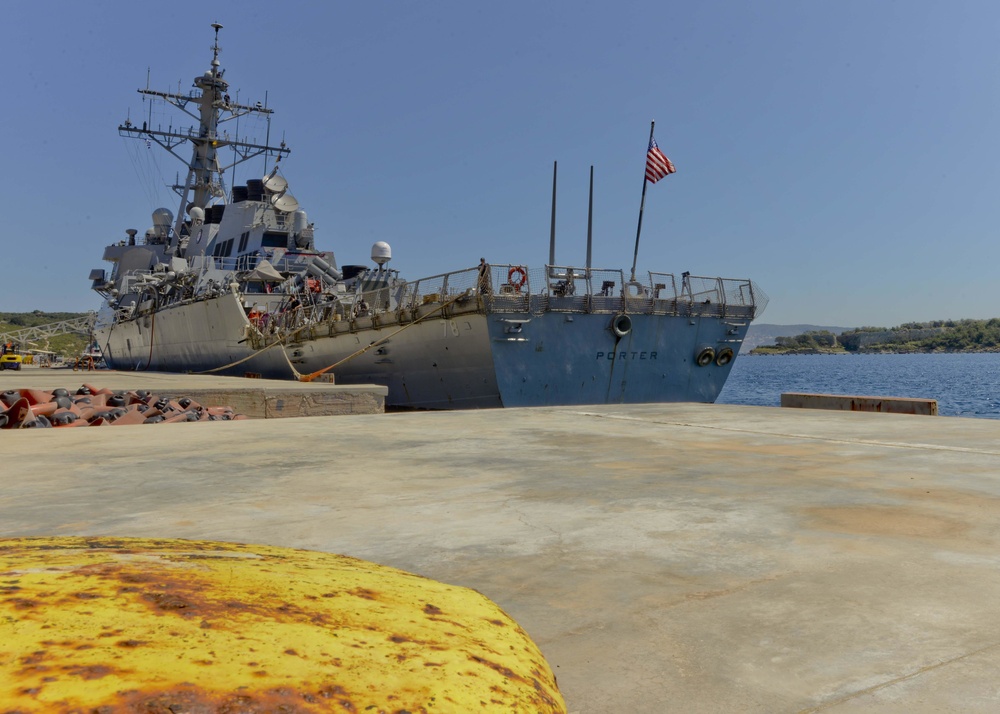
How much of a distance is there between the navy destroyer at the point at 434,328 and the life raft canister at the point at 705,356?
33 millimetres

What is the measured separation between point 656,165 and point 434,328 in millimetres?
7848

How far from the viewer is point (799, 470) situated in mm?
4895

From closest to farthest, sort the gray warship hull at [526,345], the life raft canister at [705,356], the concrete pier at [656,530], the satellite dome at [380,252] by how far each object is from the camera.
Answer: the concrete pier at [656,530] < the gray warship hull at [526,345] < the life raft canister at [705,356] < the satellite dome at [380,252]

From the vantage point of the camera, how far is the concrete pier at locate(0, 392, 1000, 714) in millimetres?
1897

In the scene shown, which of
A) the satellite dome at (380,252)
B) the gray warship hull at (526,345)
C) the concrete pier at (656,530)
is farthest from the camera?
the satellite dome at (380,252)

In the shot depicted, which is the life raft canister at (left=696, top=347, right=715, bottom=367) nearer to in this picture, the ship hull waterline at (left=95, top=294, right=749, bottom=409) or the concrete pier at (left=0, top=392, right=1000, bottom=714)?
the ship hull waterline at (left=95, top=294, right=749, bottom=409)

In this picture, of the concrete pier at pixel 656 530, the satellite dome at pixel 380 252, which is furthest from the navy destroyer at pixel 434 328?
the concrete pier at pixel 656 530

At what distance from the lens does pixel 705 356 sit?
20141mm

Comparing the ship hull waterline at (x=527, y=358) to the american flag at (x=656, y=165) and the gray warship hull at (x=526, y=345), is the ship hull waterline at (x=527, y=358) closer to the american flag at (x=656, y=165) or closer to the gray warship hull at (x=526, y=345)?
the gray warship hull at (x=526, y=345)

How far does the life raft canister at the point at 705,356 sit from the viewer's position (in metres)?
20.1

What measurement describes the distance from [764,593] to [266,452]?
4.55 m

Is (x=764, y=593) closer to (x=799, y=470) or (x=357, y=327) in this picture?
(x=799, y=470)

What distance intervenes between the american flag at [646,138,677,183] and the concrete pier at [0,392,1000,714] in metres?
14.7

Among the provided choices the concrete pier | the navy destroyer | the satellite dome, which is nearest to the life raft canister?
the navy destroyer
